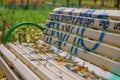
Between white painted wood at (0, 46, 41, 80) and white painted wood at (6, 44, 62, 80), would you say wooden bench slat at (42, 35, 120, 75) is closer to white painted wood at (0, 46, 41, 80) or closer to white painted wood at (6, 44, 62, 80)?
white painted wood at (6, 44, 62, 80)

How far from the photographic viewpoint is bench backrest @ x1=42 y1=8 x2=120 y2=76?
3.71 metres

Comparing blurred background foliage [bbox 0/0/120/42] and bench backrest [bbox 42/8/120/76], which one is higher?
bench backrest [bbox 42/8/120/76]

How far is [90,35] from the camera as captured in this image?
14.1 feet

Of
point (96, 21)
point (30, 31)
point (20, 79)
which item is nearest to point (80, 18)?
point (96, 21)

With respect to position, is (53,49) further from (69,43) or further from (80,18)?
(80,18)

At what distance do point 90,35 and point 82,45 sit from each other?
216 mm

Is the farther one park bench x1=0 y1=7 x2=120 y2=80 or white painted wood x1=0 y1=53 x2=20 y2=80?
white painted wood x1=0 y1=53 x2=20 y2=80

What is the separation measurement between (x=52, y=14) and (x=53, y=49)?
2.95 ft

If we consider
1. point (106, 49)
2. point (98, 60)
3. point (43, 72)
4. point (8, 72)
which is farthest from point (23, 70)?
point (106, 49)

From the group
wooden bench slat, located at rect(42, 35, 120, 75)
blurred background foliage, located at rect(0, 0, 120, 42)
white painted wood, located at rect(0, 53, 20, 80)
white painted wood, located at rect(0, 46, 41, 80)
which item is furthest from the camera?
blurred background foliage, located at rect(0, 0, 120, 42)

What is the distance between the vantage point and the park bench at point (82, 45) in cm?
367

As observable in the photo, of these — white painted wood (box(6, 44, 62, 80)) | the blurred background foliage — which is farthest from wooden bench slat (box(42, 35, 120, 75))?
the blurred background foliage

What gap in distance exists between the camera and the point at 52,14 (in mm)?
5953

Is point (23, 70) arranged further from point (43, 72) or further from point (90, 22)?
point (90, 22)
